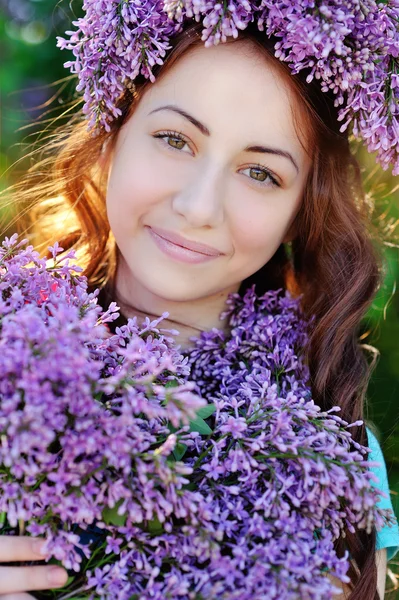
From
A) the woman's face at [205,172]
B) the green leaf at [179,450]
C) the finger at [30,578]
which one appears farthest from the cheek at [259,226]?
the finger at [30,578]

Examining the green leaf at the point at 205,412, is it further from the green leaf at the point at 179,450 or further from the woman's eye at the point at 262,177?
the woman's eye at the point at 262,177

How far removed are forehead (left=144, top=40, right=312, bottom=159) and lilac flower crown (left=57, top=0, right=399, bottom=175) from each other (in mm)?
57

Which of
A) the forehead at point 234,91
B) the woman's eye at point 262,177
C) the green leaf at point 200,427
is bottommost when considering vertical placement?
the green leaf at point 200,427

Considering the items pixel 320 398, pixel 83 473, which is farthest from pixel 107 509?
pixel 320 398

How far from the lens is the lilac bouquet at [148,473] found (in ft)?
3.44

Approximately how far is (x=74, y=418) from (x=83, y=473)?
0.09 meters

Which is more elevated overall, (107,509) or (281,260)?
(281,260)

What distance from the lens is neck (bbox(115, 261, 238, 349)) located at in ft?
7.00

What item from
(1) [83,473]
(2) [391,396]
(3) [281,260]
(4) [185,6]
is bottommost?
(2) [391,396]

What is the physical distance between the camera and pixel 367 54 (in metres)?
1.65

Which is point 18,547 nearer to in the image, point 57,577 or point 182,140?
point 57,577

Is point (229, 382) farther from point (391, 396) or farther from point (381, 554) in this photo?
point (391, 396)

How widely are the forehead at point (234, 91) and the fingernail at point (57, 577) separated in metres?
1.06

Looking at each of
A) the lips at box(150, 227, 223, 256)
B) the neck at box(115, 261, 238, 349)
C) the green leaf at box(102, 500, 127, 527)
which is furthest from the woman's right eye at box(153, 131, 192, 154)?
the green leaf at box(102, 500, 127, 527)
